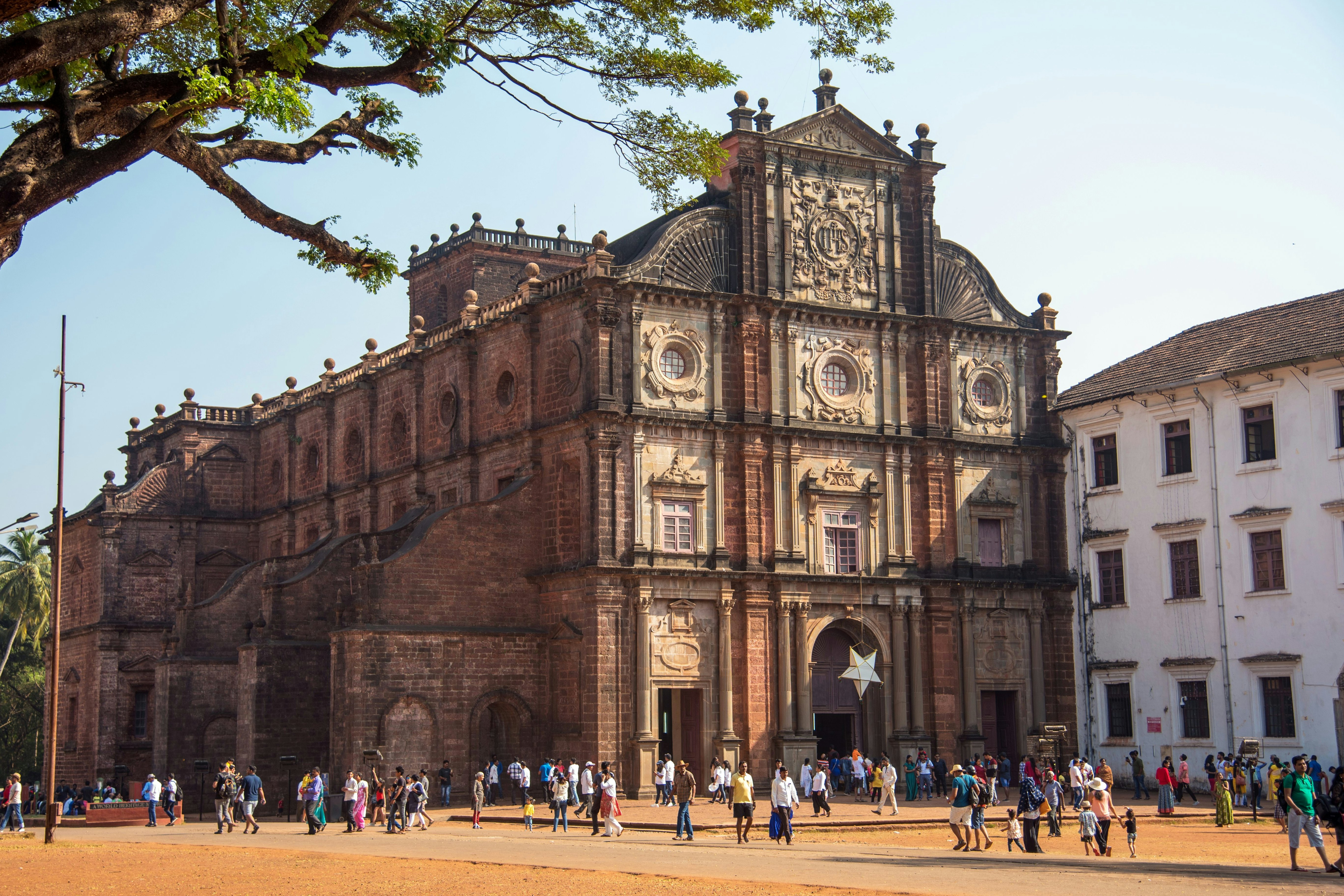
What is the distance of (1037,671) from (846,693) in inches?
230

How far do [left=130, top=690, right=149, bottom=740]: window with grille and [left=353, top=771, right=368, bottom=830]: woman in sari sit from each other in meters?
22.8

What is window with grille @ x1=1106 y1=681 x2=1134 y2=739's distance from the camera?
41.8 m

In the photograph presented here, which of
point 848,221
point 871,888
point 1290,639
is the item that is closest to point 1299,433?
point 1290,639

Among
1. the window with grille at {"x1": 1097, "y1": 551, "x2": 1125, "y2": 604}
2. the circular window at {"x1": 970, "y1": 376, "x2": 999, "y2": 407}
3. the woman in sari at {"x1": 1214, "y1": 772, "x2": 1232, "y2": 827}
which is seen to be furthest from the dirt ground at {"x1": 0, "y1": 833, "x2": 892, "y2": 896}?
the circular window at {"x1": 970, "y1": 376, "x2": 999, "y2": 407}

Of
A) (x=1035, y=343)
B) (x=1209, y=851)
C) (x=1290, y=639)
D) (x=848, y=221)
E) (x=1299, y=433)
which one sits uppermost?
(x=848, y=221)

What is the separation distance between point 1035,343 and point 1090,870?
2620cm

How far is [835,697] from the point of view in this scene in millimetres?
41125

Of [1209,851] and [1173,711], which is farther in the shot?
[1173,711]

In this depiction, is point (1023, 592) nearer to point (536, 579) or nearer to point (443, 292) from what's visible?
point (536, 579)

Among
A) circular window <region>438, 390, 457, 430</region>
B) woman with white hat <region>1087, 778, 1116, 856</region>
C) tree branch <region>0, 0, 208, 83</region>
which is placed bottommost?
woman with white hat <region>1087, 778, 1116, 856</region>

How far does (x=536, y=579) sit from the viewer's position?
39.5m

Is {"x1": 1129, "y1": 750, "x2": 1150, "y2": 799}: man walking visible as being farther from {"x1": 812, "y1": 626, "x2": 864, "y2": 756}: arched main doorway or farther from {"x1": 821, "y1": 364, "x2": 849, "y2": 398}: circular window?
{"x1": 821, "y1": 364, "x2": 849, "y2": 398}: circular window

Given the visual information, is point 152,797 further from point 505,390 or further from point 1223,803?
point 1223,803

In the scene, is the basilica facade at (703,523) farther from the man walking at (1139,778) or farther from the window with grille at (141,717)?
the window with grille at (141,717)
